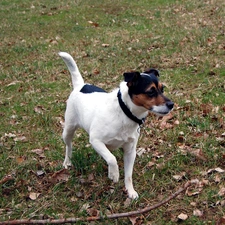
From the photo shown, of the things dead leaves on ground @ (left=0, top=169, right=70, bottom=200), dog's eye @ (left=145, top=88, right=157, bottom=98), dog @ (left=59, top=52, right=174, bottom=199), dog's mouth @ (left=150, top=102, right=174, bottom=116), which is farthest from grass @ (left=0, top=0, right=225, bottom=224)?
dog's eye @ (left=145, top=88, right=157, bottom=98)

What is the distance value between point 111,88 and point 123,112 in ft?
13.1

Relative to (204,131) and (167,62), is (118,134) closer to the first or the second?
(204,131)

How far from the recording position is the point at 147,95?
4.06 m

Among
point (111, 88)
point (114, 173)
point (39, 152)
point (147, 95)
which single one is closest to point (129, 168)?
point (114, 173)

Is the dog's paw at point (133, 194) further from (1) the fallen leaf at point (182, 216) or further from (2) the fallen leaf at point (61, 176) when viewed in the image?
(2) the fallen leaf at point (61, 176)

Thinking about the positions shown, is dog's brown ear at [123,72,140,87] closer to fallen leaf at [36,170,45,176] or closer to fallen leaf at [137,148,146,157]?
fallen leaf at [137,148,146,157]

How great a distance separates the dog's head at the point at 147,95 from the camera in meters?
4.04

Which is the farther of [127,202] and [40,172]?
[40,172]

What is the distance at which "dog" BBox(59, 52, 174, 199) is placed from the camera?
4.06 metres

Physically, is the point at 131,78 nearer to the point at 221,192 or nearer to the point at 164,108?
the point at 164,108

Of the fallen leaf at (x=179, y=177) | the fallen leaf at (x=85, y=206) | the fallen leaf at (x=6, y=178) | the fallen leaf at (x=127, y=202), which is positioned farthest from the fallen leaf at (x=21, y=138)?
the fallen leaf at (x=179, y=177)

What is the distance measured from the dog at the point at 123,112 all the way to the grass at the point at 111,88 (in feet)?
1.60

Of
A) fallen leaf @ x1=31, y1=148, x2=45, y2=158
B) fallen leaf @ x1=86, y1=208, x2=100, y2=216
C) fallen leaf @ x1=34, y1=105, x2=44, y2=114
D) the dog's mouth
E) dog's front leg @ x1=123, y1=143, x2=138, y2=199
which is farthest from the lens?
fallen leaf @ x1=34, y1=105, x2=44, y2=114

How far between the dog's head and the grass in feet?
3.37
